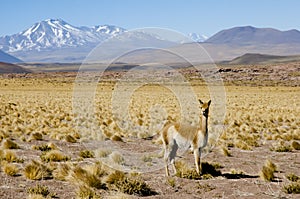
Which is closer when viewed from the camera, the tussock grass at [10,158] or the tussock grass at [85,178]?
the tussock grass at [85,178]

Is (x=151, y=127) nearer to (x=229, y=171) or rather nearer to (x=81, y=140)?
(x=81, y=140)

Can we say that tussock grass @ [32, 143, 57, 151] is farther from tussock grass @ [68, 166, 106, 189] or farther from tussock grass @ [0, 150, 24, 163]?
tussock grass @ [68, 166, 106, 189]

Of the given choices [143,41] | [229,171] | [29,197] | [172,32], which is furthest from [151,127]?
[29,197]

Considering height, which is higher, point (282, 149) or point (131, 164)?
point (131, 164)

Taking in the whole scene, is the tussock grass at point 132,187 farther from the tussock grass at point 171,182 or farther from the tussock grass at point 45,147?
the tussock grass at point 45,147

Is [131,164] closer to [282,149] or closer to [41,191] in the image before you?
[41,191]

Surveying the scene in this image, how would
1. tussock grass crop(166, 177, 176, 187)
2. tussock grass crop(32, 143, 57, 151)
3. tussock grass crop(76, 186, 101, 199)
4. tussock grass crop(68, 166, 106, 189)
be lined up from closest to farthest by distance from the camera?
tussock grass crop(76, 186, 101, 199)
tussock grass crop(68, 166, 106, 189)
tussock grass crop(166, 177, 176, 187)
tussock grass crop(32, 143, 57, 151)

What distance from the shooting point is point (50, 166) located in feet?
30.3

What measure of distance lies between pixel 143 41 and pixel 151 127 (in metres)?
4.75

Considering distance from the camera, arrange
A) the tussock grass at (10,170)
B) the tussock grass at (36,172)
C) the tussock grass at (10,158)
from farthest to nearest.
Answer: the tussock grass at (10,158)
the tussock grass at (10,170)
the tussock grass at (36,172)

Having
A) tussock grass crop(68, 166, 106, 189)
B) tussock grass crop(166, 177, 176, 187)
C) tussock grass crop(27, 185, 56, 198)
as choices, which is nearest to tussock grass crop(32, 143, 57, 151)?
tussock grass crop(68, 166, 106, 189)

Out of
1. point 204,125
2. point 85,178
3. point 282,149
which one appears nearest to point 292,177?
point 204,125

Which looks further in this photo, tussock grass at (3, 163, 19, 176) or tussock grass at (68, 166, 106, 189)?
tussock grass at (3, 163, 19, 176)

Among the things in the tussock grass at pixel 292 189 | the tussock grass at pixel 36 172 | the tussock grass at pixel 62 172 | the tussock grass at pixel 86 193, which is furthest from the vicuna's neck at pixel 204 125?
the tussock grass at pixel 36 172
